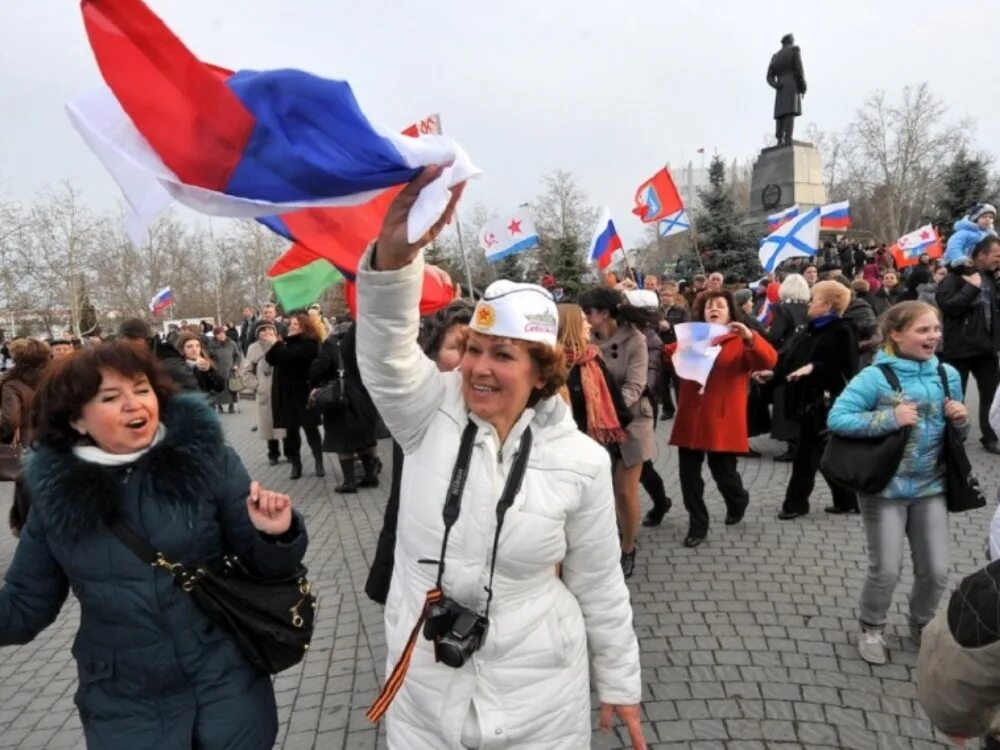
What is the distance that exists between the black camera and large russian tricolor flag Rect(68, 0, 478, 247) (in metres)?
1.18

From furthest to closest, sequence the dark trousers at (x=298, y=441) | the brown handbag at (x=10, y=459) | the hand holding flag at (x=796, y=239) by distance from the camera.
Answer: the hand holding flag at (x=796, y=239)
the dark trousers at (x=298, y=441)
the brown handbag at (x=10, y=459)

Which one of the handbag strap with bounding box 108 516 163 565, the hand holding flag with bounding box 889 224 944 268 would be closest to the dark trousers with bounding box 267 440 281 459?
the handbag strap with bounding box 108 516 163 565

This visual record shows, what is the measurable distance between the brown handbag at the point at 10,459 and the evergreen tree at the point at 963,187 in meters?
30.6

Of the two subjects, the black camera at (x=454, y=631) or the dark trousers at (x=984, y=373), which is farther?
the dark trousers at (x=984, y=373)

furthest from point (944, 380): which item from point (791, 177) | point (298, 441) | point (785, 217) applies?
point (791, 177)

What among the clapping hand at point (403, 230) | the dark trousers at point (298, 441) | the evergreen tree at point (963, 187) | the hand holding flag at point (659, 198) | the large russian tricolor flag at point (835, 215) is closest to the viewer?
the clapping hand at point (403, 230)

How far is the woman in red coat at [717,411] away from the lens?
5.42m

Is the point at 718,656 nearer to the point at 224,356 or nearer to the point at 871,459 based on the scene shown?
the point at 871,459

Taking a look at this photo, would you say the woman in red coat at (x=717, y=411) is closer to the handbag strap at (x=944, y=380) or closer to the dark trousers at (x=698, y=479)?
the dark trousers at (x=698, y=479)

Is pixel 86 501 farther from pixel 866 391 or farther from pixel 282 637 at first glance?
pixel 866 391

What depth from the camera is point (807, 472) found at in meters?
5.94

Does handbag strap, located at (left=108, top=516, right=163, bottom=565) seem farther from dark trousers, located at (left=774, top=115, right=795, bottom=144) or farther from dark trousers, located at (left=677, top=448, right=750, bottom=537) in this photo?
dark trousers, located at (left=774, top=115, right=795, bottom=144)

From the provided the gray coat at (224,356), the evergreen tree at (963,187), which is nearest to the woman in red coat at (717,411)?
the gray coat at (224,356)

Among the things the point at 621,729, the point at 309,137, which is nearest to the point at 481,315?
the point at 309,137
